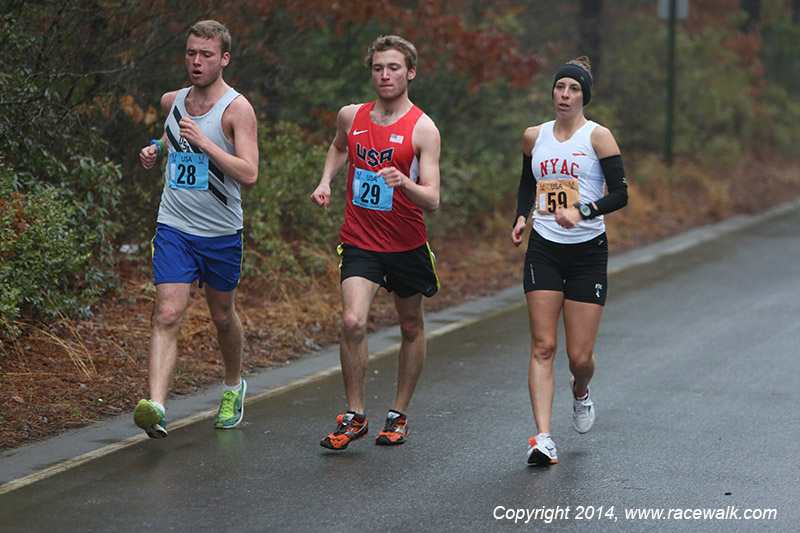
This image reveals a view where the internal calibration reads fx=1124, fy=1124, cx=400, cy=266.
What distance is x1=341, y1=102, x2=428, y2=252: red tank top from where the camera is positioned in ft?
19.4

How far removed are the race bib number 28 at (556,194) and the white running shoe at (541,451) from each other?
1207 mm

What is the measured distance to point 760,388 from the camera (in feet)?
25.3

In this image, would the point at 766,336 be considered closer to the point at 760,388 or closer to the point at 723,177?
the point at 760,388

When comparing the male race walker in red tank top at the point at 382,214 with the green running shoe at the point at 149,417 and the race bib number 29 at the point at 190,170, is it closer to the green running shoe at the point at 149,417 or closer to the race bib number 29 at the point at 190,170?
the race bib number 29 at the point at 190,170

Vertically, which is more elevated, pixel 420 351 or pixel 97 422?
pixel 420 351

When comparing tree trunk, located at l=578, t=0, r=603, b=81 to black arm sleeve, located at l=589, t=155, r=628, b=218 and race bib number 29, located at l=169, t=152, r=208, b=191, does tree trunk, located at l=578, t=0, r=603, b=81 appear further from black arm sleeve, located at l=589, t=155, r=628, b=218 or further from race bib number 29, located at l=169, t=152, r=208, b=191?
race bib number 29, located at l=169, t=152, r=208, b=191

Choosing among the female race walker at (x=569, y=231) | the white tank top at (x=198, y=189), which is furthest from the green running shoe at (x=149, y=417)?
the female race walker at (x=569, y=231)

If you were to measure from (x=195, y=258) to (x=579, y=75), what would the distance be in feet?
7.56

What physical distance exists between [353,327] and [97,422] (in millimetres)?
1725

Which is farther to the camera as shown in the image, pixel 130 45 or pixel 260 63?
pixel 260 63

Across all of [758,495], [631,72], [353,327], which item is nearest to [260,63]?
[353,327]

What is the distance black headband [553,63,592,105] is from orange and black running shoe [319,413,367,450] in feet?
6.94

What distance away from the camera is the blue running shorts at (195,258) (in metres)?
6.07

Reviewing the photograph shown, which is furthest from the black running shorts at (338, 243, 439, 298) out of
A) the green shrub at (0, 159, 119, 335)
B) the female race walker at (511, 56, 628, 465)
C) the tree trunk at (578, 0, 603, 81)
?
the tree trunk at (578, 0, 603, 81)
